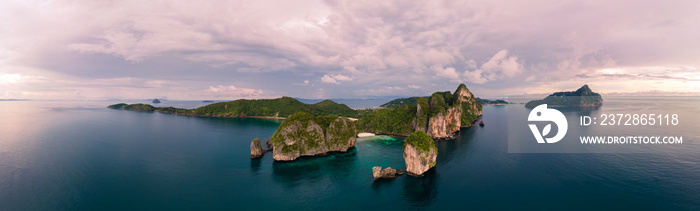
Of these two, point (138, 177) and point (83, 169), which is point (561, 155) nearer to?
point (138, 177)

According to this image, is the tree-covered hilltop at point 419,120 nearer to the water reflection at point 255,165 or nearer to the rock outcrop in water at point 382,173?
the rock outcrop in water at point 382,173

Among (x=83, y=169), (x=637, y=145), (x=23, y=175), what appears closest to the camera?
(x=23, y=175)

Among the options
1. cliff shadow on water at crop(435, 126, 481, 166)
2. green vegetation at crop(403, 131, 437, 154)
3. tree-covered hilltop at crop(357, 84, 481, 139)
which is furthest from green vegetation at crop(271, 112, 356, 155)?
tree-covered hilltop at crop(357, 84, 481, 139)

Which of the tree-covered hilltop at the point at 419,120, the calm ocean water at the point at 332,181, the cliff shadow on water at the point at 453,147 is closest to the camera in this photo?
the calm ocean water at the point at 332,181

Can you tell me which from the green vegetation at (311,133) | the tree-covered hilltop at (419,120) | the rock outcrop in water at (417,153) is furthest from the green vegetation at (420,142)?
the tree-covered hilltop at (419,120)

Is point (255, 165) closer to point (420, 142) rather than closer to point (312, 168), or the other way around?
point (312, 168)

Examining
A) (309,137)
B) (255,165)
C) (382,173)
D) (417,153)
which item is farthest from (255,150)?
(417,153)

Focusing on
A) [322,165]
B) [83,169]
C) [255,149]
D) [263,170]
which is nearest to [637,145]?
[322,165]
